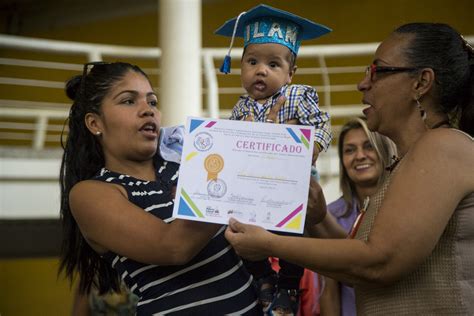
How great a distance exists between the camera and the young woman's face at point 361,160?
294 centimetres

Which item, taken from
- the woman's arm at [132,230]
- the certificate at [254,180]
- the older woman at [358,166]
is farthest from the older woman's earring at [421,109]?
the older woman at [358,166]

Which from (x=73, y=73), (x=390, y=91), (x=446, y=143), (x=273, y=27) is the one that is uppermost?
(x=73, y=73)

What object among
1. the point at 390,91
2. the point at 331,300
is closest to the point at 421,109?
the point at 390,91

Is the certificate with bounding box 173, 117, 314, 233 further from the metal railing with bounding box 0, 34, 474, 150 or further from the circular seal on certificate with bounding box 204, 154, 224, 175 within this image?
the metal railing with bounding box 0, 34, 474, 150

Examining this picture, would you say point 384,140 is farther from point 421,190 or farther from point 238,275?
point 421,190

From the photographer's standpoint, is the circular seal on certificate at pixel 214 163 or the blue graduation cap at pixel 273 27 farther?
the blue graduation cap at pixel 273 27

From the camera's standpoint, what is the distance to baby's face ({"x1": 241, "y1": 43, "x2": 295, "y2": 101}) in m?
2.27

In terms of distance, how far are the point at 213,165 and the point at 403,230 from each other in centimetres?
41

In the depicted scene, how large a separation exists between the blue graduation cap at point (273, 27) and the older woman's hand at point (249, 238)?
29.6 inches

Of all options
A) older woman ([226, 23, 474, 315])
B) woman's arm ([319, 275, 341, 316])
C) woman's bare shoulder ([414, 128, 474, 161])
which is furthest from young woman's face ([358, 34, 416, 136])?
woman's arm ([319, 275, 341, 316])

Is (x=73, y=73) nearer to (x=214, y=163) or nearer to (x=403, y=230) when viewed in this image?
(x=214, y=163)

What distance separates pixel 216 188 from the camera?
5.50 feet

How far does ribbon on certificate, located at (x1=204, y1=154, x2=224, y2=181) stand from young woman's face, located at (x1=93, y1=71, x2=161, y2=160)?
374mm

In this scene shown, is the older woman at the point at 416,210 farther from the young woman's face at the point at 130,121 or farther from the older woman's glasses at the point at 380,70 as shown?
the young woman's face at the point at 130,121
